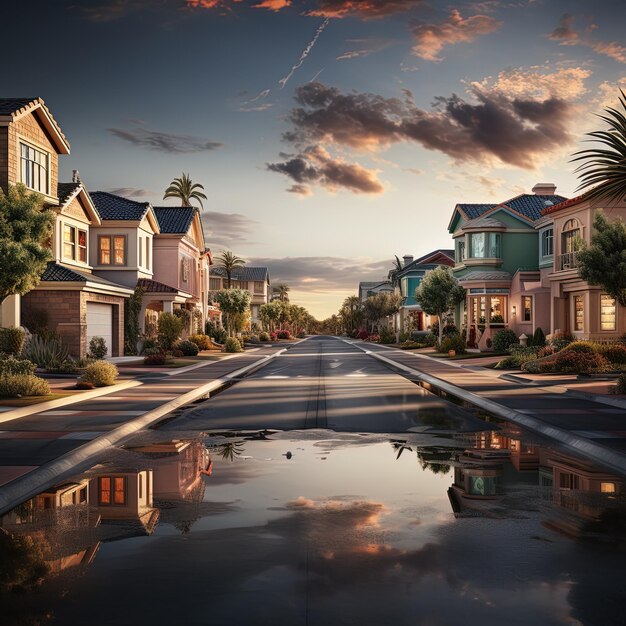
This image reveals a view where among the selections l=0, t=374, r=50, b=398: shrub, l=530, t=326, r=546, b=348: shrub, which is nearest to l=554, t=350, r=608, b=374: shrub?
l=530, t=326, r=546, b=348: shrub

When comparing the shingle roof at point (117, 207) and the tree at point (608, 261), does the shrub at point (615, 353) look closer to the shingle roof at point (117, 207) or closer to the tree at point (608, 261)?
the tree at point (608, 261)

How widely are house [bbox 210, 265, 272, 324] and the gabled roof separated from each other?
85.6 m

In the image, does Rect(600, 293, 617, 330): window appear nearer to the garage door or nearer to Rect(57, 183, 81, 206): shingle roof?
the garage door

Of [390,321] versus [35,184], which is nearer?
[35,184]

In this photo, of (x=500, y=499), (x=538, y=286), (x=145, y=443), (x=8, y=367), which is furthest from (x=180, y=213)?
(x=500, y=499)

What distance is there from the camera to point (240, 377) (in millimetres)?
27969

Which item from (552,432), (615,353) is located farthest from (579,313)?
(552,432)

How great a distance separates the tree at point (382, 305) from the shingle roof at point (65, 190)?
54158 millimetres

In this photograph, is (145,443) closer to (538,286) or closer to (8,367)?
(8,367)

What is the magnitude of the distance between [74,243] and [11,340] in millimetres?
9553

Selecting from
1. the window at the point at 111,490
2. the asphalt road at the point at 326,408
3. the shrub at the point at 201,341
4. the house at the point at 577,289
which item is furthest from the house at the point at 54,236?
the house at the point at 577,289

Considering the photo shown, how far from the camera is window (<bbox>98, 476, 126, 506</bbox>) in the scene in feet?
26.4

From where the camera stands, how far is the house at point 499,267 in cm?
4608

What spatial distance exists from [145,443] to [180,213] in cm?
4304
